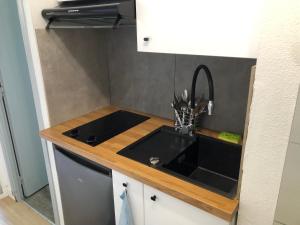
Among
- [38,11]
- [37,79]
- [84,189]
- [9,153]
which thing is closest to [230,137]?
[84,189]

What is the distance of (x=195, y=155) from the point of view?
4.72ft

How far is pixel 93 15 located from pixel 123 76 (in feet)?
2.17

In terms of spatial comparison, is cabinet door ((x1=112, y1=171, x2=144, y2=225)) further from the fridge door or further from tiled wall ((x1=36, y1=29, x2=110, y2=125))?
tiled wall ((x1=36, y1=29, x2=110, y2=125))

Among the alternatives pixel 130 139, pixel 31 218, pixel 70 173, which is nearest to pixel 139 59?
pixel 130 139

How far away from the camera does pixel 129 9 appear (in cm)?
114

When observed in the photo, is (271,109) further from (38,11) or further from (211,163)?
(38,11)

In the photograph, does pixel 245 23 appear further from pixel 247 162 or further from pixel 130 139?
pixel 130 139

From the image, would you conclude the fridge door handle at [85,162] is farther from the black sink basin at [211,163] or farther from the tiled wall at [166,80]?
the tiled wall at [166,80]

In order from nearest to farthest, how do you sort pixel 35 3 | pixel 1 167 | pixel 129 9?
1. pixel 129 9
2. pixel 35 3
3. pixel 1 167

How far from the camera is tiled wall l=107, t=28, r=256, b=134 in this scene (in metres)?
1.36

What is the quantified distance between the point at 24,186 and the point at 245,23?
2400 mm

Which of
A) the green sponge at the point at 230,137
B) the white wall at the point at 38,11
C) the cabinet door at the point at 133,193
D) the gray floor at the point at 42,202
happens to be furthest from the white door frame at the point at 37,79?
the green sponge at the point at 230,137

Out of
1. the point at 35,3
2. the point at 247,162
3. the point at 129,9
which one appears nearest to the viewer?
the point at 247,162

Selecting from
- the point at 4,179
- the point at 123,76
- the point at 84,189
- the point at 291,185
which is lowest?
the point at 4,179
